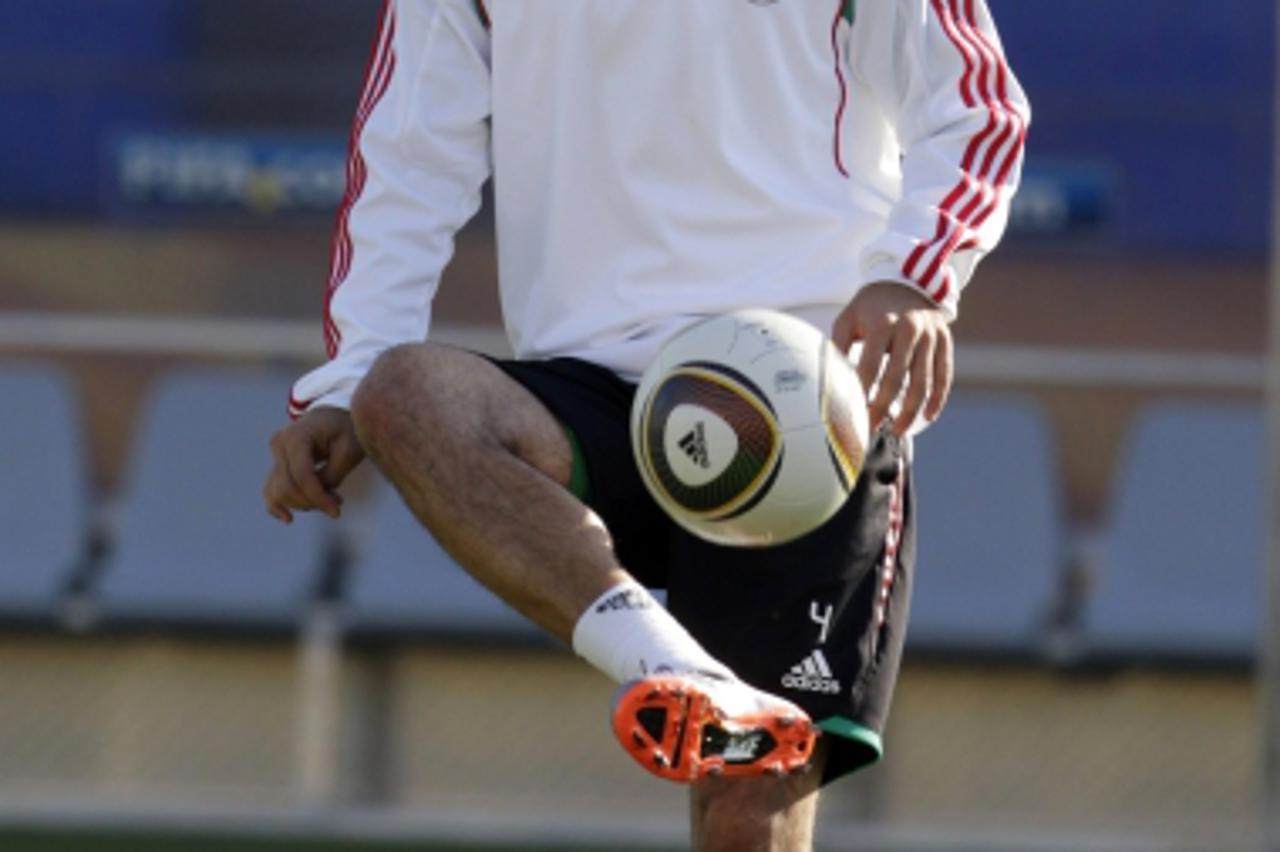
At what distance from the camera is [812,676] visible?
3.75 metres

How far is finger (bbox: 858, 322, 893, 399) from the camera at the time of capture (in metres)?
3.42

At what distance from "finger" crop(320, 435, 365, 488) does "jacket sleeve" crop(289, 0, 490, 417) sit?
11 centimetres

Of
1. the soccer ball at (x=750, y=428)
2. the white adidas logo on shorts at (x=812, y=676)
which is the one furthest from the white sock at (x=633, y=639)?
the white adidas logo on shorts at (x=812, y=676)

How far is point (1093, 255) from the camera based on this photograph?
321 inches

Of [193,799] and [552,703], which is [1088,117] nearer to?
[552,703]

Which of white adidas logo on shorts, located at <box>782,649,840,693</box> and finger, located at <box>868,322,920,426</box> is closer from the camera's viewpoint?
finger, located at <box>868,322,920,426</box>

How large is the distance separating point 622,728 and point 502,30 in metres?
1.26

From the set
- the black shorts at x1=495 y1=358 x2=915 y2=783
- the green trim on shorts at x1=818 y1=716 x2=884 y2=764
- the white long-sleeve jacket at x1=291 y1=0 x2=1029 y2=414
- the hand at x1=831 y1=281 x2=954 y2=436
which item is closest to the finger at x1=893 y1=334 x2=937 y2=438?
the hand at x1=831 y1=281 x2=954 y2=436

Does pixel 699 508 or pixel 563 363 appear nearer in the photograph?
pixel 699 508

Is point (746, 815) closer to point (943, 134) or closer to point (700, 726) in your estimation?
point (700, 726)

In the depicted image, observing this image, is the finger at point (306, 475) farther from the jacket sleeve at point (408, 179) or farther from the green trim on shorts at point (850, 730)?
the green trim on shorts at point (850, 730)

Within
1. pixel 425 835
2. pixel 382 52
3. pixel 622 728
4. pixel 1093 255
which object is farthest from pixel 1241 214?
pixel 622 728

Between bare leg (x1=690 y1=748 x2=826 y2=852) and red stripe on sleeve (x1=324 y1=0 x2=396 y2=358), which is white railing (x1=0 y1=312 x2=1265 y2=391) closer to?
red stripe on sleeve (x1=324 y1=0 x2=396 y2=358)

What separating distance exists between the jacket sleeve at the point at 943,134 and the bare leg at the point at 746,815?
0.76 metres
